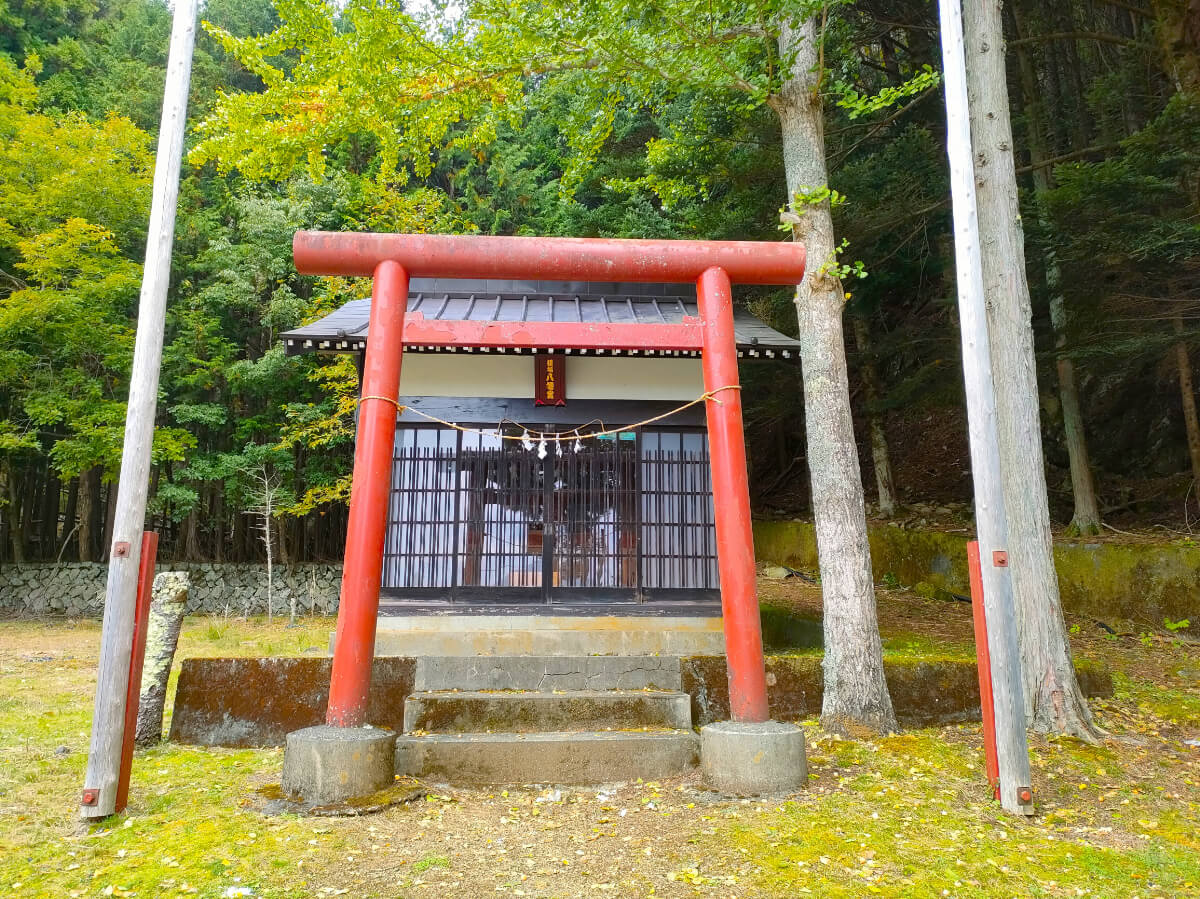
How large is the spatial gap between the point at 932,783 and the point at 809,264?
11.6 feet

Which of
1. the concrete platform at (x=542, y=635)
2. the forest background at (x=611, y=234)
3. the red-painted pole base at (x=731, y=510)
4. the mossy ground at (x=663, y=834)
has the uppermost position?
the forest background at (x=611, y=234)

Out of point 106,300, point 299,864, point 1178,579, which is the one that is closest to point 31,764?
point 299,864

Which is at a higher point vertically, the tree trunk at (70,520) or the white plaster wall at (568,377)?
the white plaster wall at (568,377)

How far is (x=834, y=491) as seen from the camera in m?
5.23

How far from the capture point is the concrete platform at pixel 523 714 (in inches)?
197

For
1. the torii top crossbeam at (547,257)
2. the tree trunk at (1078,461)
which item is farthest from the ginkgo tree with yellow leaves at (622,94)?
the tree trunk at (1078,461)

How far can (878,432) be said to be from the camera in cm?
1193

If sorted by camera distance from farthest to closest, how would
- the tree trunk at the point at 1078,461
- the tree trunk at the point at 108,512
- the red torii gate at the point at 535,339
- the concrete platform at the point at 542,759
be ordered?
the tree trunk at the point at 108,512
the tree trunk at the point at 1078,461
the concrete platform at the point at 542,759
the red torii gate at the point at 535,339

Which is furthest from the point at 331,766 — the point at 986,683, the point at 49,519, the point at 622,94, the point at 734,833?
the point at 49,519

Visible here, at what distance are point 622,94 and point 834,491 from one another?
16.1 feet

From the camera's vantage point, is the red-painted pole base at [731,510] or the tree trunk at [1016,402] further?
the tree trunk at [1016,402]

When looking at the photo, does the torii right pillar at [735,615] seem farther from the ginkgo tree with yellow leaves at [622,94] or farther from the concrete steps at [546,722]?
the ginkgo tree with yellow leaves at [622,94]

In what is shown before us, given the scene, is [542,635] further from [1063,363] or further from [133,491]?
[1063,363]

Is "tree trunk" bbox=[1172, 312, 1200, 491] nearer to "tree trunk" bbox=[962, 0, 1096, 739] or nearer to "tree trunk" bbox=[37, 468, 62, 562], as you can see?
"tree trunk" bbox=[962, 0, 1096, 739]
